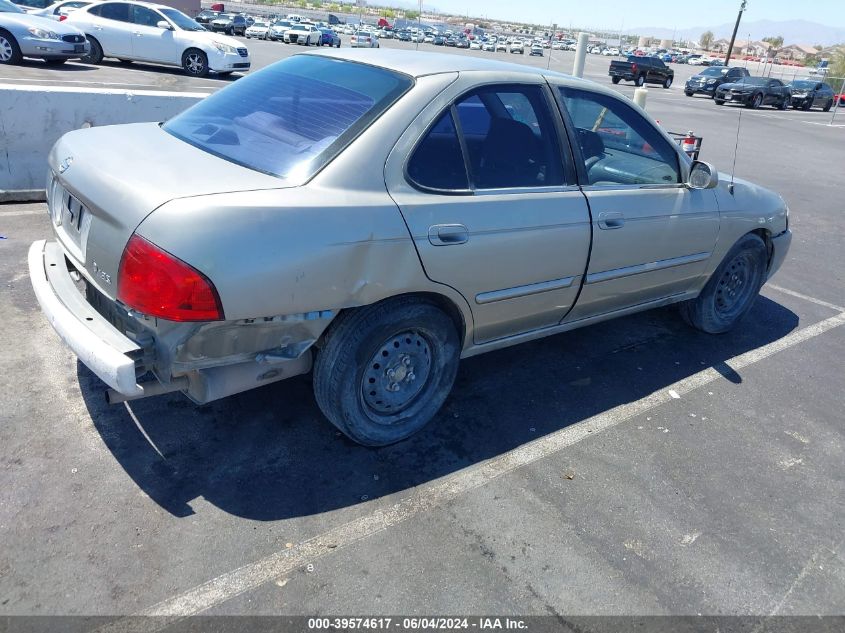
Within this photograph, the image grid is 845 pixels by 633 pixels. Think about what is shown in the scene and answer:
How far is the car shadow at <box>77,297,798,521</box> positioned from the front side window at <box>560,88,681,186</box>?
49.6 inches

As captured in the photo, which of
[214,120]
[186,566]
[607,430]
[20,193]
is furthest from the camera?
[20,193]

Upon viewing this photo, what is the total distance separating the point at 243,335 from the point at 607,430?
2.14 meters

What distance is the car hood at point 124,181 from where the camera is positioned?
8.70 feet

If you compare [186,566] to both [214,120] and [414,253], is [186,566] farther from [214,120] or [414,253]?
[214,120]

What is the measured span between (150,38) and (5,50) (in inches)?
147

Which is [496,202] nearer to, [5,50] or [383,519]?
[383,519]

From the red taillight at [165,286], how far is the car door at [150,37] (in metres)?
17.4

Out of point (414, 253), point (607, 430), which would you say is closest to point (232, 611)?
point (414, 253)

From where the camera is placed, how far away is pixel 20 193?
249 inches

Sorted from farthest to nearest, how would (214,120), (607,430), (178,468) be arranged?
(607,430) → (214,120) → (178,468)

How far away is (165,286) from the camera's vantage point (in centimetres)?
252

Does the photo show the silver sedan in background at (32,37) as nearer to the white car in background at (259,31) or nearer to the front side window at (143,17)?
the front side window at (143,17)

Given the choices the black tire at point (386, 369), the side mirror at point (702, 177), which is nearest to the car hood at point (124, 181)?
the black tire at point (386, 369)

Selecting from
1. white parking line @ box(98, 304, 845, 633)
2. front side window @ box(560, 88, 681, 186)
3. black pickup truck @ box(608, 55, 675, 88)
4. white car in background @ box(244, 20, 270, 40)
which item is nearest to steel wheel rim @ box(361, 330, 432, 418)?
white parking line @ box(98, 304, 845, 633)
